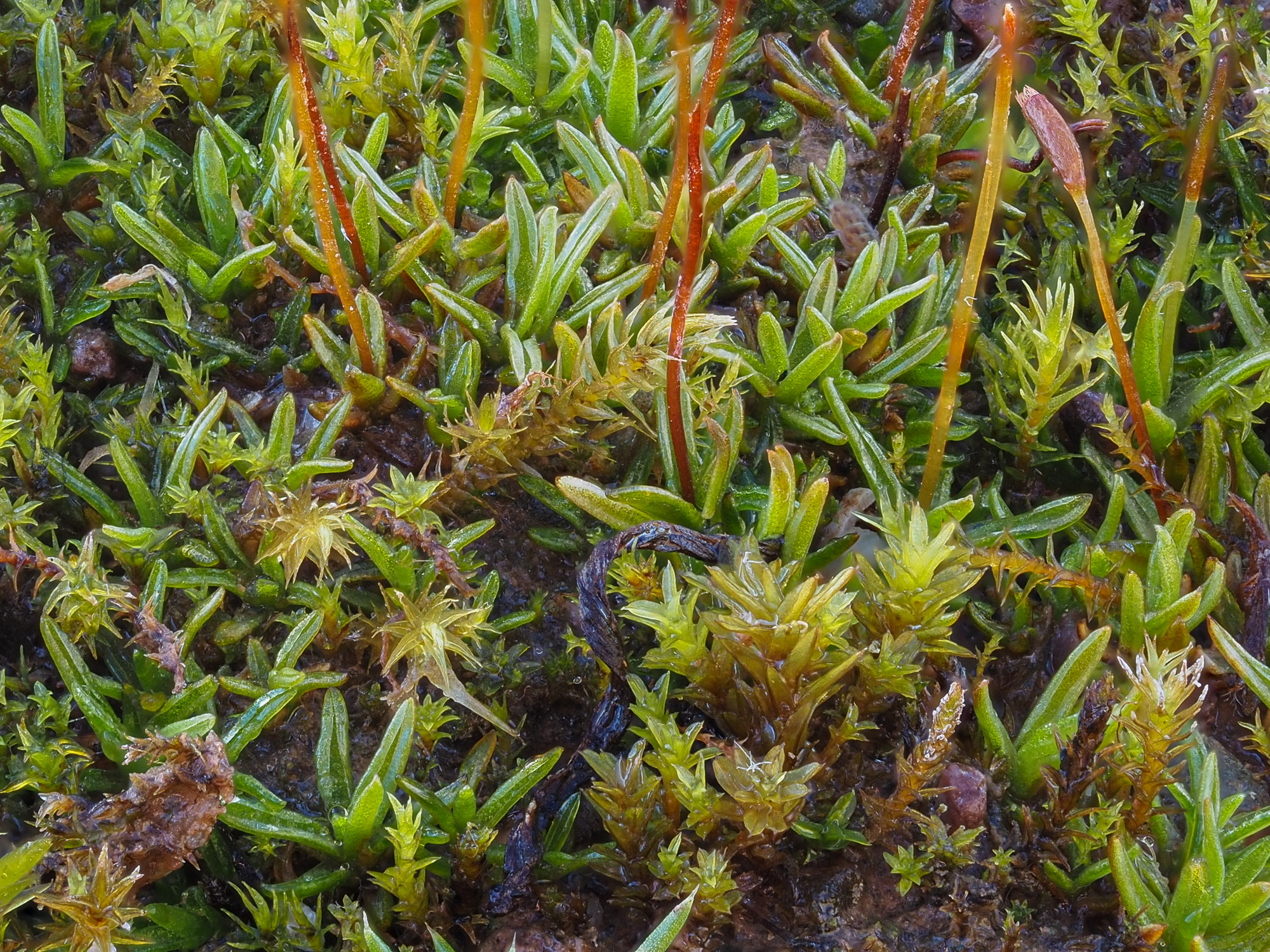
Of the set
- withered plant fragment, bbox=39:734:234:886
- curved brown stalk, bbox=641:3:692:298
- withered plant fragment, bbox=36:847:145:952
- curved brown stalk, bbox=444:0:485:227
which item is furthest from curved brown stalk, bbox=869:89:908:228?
withered plant fragment, bbox=36:847:145:952

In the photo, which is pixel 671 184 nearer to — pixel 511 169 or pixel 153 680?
pixel 511 169

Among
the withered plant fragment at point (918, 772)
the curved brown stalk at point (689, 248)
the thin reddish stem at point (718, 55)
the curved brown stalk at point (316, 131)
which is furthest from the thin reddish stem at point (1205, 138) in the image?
the curved brown stalk at point (316, 131)

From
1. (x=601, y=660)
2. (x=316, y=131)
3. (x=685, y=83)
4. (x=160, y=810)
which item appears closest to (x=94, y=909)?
(x=160, y=810)

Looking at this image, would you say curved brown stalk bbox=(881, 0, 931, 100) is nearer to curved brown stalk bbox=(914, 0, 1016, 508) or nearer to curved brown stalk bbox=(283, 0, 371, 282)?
curved brown stalk bbox=(914, 0, 1016, 508)

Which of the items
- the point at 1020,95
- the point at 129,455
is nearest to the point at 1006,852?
the point at 1020,95

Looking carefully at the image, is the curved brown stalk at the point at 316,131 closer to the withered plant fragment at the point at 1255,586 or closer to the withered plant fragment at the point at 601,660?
the withered plant fragment at the point at 601,660

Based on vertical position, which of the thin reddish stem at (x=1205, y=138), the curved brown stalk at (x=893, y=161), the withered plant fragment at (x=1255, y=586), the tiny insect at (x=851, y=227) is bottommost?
the withered plant fragment at (x=1255, y=586)
